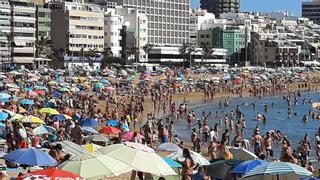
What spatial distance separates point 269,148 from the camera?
27375mm

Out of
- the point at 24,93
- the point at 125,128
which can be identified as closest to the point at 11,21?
the point at 24,93

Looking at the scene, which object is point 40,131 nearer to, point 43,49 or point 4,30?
point 4,30

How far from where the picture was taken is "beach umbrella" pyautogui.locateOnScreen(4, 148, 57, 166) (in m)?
14.5

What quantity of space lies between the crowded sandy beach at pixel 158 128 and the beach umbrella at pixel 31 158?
0.9 inches

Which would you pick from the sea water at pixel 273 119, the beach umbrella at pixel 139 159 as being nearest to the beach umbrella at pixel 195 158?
the beach umbrella at pixel 139 159

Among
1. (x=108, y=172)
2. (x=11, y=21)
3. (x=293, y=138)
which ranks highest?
(x=11, y=21)

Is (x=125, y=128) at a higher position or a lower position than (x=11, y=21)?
lower

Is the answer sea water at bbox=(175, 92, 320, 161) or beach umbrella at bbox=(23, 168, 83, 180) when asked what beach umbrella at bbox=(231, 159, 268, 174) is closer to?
beach umbrella at bbox=(23, 168, 83, 180)

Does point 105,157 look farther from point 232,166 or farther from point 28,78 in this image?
point 28,78

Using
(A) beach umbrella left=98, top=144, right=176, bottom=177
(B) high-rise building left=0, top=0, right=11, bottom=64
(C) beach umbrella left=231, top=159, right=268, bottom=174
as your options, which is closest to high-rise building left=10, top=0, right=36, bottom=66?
(B) high-rise building left=0, top=0, right=11, bottom=64

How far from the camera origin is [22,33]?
91250 mm

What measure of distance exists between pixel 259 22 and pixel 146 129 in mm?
141387

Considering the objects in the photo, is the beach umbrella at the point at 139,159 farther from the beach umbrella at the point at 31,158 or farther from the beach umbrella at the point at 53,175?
the beach umbrella at the point at 53,175

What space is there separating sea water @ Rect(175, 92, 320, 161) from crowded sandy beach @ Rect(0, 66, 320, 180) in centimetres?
8
